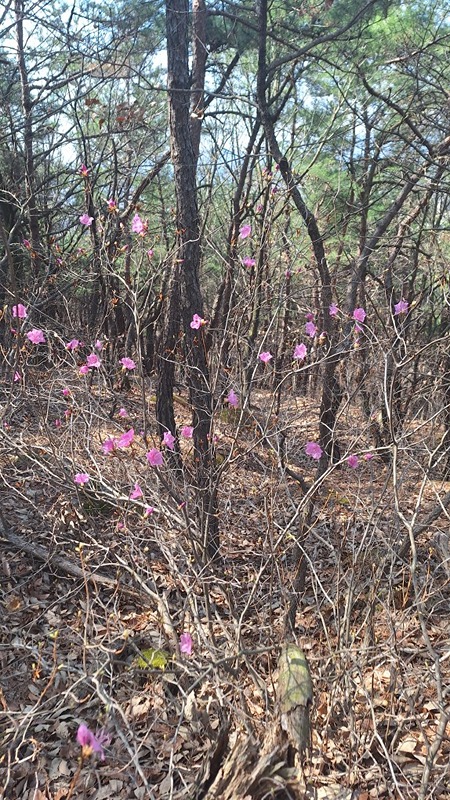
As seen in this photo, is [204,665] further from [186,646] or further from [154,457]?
[154,457]

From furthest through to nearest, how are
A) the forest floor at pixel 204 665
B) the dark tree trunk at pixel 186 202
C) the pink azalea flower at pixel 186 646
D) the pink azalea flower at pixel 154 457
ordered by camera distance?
the dark tree trunk at pixel 186 202
the pink azalea flower at pixel 154 457
the pink azalea flower at pixel 186 646
the forest floor at pixel 204 665

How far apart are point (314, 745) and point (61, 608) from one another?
1944 millimetres

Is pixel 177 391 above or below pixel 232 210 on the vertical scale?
below

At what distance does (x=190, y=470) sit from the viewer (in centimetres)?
435

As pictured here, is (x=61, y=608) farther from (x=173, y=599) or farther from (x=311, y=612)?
(x=311, y=612)

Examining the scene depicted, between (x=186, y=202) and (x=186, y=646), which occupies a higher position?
(x=186, y=202)

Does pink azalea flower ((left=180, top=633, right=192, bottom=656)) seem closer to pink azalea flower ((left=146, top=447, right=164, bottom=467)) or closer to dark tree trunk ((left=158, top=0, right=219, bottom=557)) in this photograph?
pink azalea flower ((left=146, top=447, right=164, bottom=467))

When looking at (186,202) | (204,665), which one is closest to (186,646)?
(204,665)

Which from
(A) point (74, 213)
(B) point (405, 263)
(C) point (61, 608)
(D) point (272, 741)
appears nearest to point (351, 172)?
(B) point (405, 263)

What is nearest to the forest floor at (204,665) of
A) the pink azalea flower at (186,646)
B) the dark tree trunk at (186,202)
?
the pink azalea flower at (186,646)

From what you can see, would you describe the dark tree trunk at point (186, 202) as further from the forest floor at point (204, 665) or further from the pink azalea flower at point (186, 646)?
the pink azalea flower at point (186, 646)

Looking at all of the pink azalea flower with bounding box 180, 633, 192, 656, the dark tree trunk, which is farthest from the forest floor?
the dark tree trunk

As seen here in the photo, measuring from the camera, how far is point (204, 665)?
2.39m

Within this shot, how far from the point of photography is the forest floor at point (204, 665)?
2088mm
